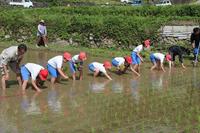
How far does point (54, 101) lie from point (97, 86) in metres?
2.30

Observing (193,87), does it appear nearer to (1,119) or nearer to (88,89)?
(88,89)

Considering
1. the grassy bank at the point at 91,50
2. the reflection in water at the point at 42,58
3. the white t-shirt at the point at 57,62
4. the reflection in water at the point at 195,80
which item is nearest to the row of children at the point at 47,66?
the white t-shirt at the point at 57,62

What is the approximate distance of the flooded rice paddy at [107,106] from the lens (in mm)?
Answer: 8461

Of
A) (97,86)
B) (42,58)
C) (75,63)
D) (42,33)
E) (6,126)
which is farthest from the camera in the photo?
(42,33)

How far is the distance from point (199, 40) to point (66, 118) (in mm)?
9787

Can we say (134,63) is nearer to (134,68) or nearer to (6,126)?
(134,68)

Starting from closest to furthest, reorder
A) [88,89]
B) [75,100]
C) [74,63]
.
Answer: [75,100], [88,89], [74,63]

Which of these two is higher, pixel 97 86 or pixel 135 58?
pixel 135 58

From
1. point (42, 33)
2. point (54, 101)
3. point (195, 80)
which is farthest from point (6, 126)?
point (42, 33)

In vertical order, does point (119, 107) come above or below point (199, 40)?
below

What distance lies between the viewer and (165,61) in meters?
16.8

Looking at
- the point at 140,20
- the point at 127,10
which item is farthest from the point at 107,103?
the point at 127,10

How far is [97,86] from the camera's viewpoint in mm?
12828

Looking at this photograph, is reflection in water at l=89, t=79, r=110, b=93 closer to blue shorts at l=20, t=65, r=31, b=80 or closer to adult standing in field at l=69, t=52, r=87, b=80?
adult standing in field at l=69, t=52, r=87, b=80
